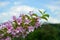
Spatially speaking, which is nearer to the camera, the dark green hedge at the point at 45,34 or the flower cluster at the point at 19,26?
the flower cluster at the point at 19,26

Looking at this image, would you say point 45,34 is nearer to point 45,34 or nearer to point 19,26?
point 45,34

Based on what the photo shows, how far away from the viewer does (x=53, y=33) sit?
Result: 28.5ft

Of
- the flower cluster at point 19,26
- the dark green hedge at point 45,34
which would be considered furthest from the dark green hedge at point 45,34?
the flower cluster at point 19,26

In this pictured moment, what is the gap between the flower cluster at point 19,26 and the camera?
11.3 ft

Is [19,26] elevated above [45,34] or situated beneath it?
elevated above

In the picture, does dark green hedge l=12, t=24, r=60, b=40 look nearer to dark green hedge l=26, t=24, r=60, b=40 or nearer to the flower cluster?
dark green hedge l=26, t=24, r=60, b=40

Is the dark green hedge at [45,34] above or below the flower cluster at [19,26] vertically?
below

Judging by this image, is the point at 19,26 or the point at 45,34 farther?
the point at 45,34

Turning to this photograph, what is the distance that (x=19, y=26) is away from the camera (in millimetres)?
3449

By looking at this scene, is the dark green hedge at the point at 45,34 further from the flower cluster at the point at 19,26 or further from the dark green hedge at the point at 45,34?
the flower cluster at the point at 19,26

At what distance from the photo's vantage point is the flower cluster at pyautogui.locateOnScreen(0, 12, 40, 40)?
344 centimetres

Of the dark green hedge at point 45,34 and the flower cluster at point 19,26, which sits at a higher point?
the flower cluster at point 19,26

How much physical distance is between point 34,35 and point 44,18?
516cm

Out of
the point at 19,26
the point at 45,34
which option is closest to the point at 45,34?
the point at 45,34
